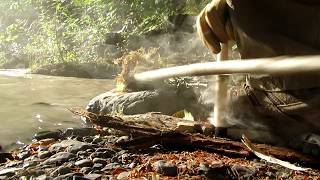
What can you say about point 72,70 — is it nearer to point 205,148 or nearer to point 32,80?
point 32,80

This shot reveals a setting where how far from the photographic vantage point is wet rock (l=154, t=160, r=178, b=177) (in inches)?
141

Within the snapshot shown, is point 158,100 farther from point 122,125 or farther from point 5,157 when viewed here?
point 5,157

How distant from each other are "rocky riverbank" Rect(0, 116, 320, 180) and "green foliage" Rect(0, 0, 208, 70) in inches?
354

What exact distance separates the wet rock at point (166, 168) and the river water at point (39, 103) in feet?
8.90

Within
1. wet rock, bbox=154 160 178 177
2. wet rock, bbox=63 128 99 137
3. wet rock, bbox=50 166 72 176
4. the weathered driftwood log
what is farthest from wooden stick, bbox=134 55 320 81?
the weathered driftwood log

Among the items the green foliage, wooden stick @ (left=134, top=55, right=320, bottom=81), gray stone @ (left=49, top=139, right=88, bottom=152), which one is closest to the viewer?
wooden stick @ (left=134, top=55, right=320, bottom=81)

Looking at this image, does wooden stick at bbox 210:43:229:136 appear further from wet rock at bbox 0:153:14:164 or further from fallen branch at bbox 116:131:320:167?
wet rock at bbox 0:153:14:164

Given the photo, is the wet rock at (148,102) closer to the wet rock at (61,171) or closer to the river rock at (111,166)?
the river rock at (111,166)

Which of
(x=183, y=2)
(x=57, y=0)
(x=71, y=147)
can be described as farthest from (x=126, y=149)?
(x=57, y=0)

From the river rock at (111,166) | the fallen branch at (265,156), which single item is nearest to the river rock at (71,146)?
the river rock at (111,166)

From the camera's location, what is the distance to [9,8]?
1010 inches

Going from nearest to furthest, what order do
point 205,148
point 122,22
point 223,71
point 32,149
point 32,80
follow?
point 223,71, point 205,148, point 32,149, point 32,80, point 122,22

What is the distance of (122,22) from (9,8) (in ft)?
37.6

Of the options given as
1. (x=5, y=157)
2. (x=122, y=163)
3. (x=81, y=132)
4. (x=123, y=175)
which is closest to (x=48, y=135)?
(x=81, y=132)
